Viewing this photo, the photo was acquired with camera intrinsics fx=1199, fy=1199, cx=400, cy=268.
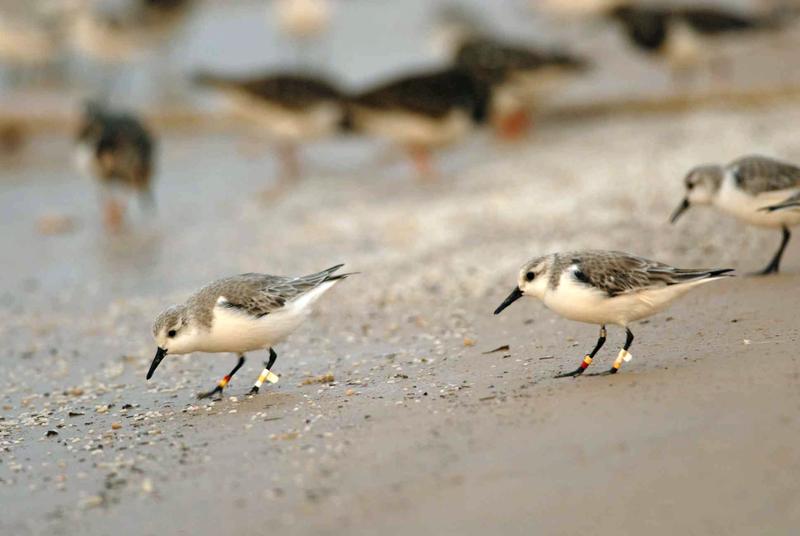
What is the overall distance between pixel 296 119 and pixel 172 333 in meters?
8.04

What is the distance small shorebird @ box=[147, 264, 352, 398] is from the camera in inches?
250

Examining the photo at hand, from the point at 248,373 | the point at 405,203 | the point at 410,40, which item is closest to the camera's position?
the point at 248,373

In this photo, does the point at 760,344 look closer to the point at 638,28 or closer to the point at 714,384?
the point at 714,384

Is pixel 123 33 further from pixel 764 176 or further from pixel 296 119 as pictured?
pixel 764 176

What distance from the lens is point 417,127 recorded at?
1351 centimetres

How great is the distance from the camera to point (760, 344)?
573 centimetres

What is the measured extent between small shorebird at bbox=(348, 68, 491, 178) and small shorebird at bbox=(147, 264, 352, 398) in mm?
6825

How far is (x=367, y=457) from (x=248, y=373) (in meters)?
2.60

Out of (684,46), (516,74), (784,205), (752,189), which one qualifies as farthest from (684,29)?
(784,205)

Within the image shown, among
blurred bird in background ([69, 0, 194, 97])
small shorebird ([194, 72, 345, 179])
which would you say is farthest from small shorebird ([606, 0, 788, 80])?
blurred bird in background ([69, 0, 194, 97])

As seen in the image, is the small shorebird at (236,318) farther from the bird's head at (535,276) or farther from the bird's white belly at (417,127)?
the bird's white belly at (417,127)

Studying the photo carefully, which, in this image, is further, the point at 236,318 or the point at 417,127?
the point at 417,127

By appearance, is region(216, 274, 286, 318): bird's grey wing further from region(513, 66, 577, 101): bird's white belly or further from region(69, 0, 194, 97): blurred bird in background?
region(69, 0, 194, 97): blurred bird in background

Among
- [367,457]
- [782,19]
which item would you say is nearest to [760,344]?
[367,457]
